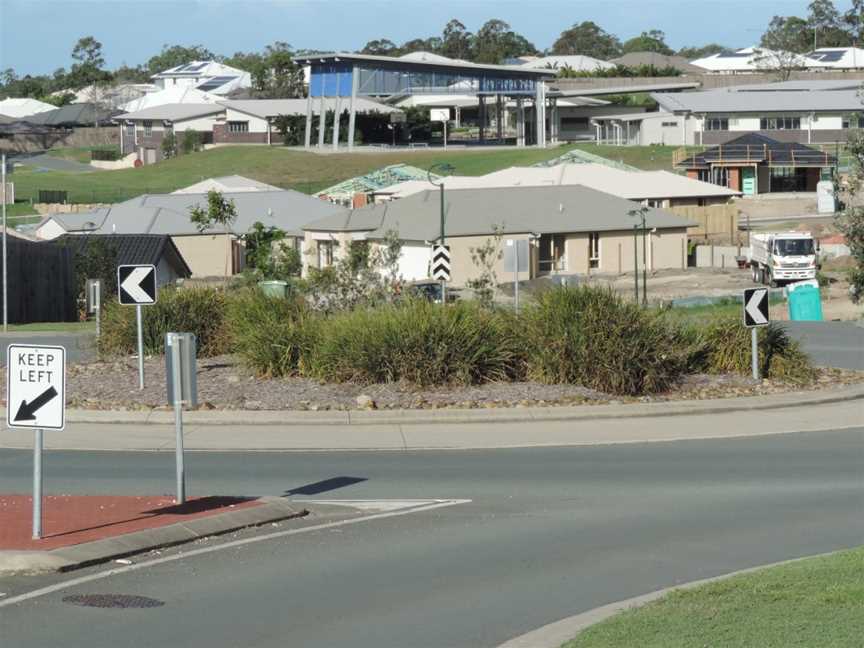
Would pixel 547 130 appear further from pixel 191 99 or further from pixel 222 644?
pixel 222 644

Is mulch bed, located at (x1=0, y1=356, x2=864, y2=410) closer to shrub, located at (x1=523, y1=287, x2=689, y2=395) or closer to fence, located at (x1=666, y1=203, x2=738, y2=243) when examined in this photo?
shrub, located at (x1=523, y1=287, x2=689, y2=395)

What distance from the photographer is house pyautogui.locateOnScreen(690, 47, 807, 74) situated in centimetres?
16838

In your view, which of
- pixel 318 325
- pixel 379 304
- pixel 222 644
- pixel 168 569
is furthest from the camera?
pixel 379 304

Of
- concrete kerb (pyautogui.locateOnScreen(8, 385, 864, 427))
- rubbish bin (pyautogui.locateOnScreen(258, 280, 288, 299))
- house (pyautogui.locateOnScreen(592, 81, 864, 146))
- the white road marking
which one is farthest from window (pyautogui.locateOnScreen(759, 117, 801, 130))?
the white road marking

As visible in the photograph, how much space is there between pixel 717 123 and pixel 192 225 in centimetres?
4929

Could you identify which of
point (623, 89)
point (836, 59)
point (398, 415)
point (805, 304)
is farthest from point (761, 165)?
point (836, 59)

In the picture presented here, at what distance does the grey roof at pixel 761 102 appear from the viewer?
10681 centimetres

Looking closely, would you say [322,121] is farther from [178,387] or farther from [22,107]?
[178,387]

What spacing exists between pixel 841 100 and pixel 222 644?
104465 mm

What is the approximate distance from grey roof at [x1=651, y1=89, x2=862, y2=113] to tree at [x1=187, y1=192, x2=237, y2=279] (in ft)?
151

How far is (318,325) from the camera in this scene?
26.3 metres

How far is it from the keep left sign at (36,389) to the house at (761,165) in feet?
271

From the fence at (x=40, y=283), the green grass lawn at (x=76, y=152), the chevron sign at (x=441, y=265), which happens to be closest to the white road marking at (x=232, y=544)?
the chevron sign at (x=441, y=265)

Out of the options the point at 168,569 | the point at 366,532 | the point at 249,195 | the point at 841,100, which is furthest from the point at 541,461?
the point at 841,100
